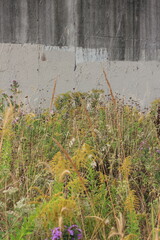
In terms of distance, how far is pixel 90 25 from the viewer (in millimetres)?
7320

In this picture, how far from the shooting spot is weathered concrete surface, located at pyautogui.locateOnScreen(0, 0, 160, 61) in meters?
6.86

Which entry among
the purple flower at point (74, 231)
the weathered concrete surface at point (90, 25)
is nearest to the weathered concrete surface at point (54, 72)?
the weathered concrete surface at point (90, 25)

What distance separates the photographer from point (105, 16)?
7461 mm

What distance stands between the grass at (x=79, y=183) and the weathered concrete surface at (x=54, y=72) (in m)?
1.93

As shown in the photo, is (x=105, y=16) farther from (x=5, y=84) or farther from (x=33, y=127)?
(x=33, y=127)

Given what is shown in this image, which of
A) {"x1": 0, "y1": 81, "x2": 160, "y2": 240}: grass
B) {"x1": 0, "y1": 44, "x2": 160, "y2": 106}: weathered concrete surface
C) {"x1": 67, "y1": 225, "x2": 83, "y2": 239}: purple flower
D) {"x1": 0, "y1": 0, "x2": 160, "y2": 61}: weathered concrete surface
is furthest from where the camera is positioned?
{"x1": 0, "y1": 0, "x2": 160, "y2": 61}: weathered concrete surface

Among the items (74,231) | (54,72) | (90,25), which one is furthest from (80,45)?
(74,231)

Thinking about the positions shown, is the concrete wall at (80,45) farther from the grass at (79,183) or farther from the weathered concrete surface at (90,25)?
the grass at (79,183)

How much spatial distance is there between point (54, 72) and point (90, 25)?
117 centimetres

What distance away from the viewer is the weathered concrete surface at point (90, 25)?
22.5 ft

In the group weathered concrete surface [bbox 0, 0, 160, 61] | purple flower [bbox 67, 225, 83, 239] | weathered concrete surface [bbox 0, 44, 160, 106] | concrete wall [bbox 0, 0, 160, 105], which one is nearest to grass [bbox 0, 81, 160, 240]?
purple flower [bbox 67, 225, 83, 239]

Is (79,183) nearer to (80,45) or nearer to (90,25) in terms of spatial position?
(80,45)

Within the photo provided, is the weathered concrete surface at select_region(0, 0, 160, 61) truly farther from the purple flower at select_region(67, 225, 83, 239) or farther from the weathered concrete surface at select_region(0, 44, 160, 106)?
the purple flower at select_region(67, 225, 83, 239)

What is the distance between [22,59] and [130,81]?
2.20 m
